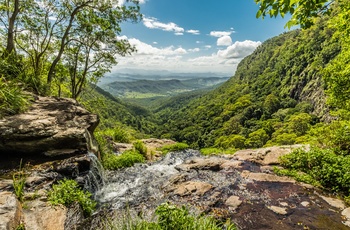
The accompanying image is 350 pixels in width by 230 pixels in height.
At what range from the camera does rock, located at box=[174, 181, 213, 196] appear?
8891 millimetres

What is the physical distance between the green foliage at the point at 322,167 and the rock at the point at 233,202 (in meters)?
3.86

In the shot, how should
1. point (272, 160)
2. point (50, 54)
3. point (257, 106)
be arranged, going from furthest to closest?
1. point (257, 106)
2. point (50, 54)
3. point (272, 160)

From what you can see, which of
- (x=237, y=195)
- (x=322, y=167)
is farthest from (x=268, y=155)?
(x=237, y=195)

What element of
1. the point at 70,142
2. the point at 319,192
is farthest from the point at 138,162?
the point at 319,192

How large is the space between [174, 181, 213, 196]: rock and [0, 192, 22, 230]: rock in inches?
210

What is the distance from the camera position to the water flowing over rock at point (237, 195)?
716cm

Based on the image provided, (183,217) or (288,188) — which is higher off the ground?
(183,217)

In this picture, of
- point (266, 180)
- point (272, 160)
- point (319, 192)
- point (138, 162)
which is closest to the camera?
point (319, 192)

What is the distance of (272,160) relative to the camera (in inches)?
520

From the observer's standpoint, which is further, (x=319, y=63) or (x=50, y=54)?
(x=319, y=63)

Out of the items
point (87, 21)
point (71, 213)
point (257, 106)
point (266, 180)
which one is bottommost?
point (257, 106)

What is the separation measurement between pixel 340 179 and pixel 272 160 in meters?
4.12

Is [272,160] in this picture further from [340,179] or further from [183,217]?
[183,217]

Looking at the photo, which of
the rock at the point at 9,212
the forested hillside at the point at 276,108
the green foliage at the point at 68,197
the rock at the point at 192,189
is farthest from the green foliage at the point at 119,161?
the forested hillside at the point at 276,108
